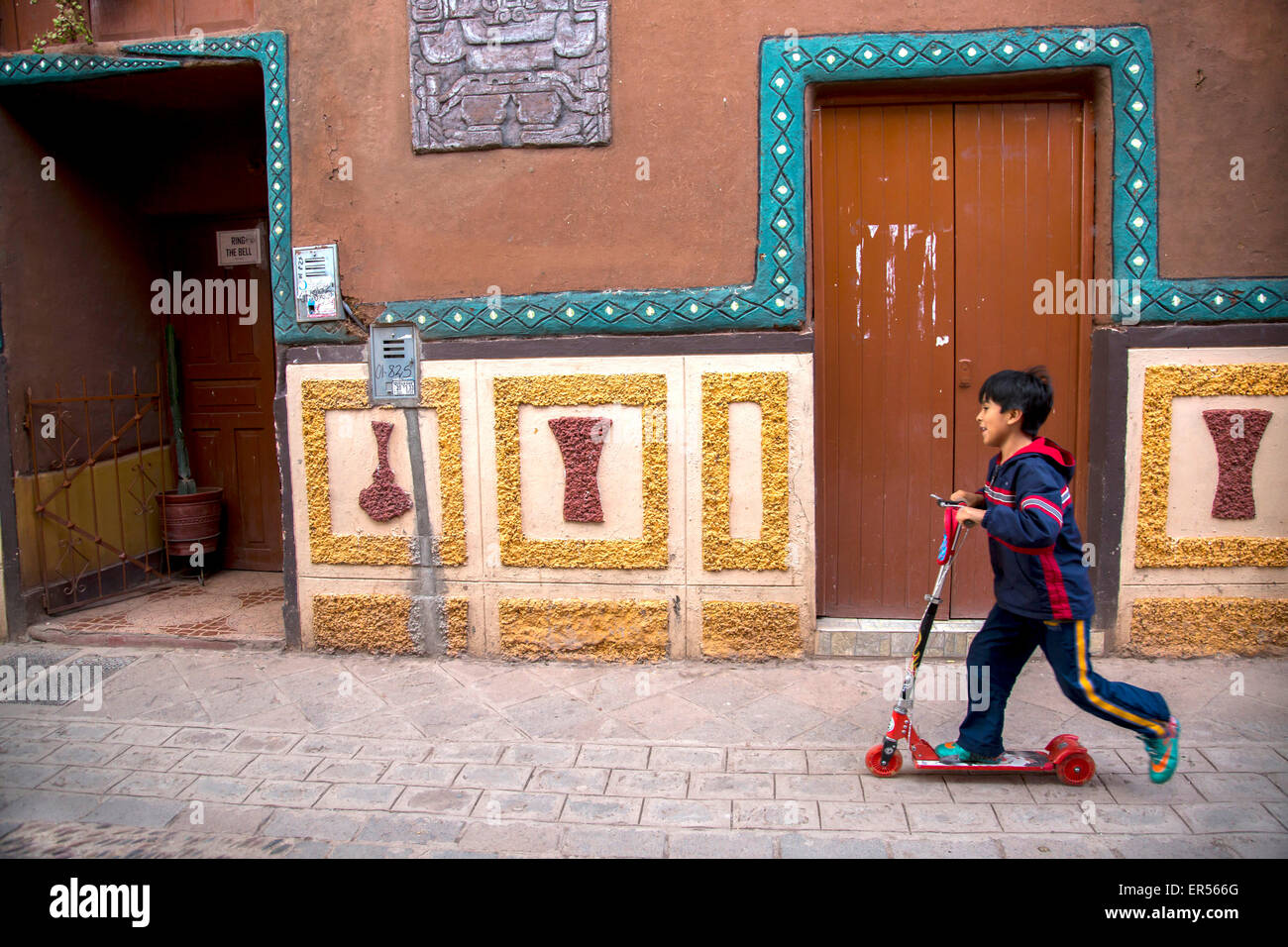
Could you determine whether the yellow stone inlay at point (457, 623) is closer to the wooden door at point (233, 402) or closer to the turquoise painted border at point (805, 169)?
the turquoise painted border at point (805, 169)

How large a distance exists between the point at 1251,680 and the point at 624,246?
3894 mm

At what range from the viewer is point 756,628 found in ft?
15.9

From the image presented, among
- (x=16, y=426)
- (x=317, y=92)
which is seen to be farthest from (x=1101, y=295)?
(x=16, y=426)

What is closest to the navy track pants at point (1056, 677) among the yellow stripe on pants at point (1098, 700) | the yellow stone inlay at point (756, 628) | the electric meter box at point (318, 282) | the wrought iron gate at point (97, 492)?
the yellow stripe on pants at point (1098, 700)

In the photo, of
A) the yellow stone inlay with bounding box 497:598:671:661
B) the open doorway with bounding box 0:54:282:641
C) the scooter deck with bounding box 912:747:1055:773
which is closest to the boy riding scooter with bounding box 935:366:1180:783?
the scooter deck with bounding box 912:747:1055:773

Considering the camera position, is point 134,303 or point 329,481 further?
point 134,303

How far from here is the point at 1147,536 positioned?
4723 millimetres

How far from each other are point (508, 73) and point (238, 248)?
3.06 m

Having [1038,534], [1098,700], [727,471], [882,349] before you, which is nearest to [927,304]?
[882,349]

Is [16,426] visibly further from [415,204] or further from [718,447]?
[718,447]

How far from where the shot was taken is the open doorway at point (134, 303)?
564 centimetres

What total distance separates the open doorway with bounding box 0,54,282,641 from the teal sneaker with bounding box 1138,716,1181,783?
5.55 metres

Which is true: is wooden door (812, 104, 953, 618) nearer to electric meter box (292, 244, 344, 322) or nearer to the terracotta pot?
electric meter box (292, 244, 344, 322)

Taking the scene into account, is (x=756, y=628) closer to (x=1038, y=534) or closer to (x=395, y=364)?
(x=1038, y=534)
